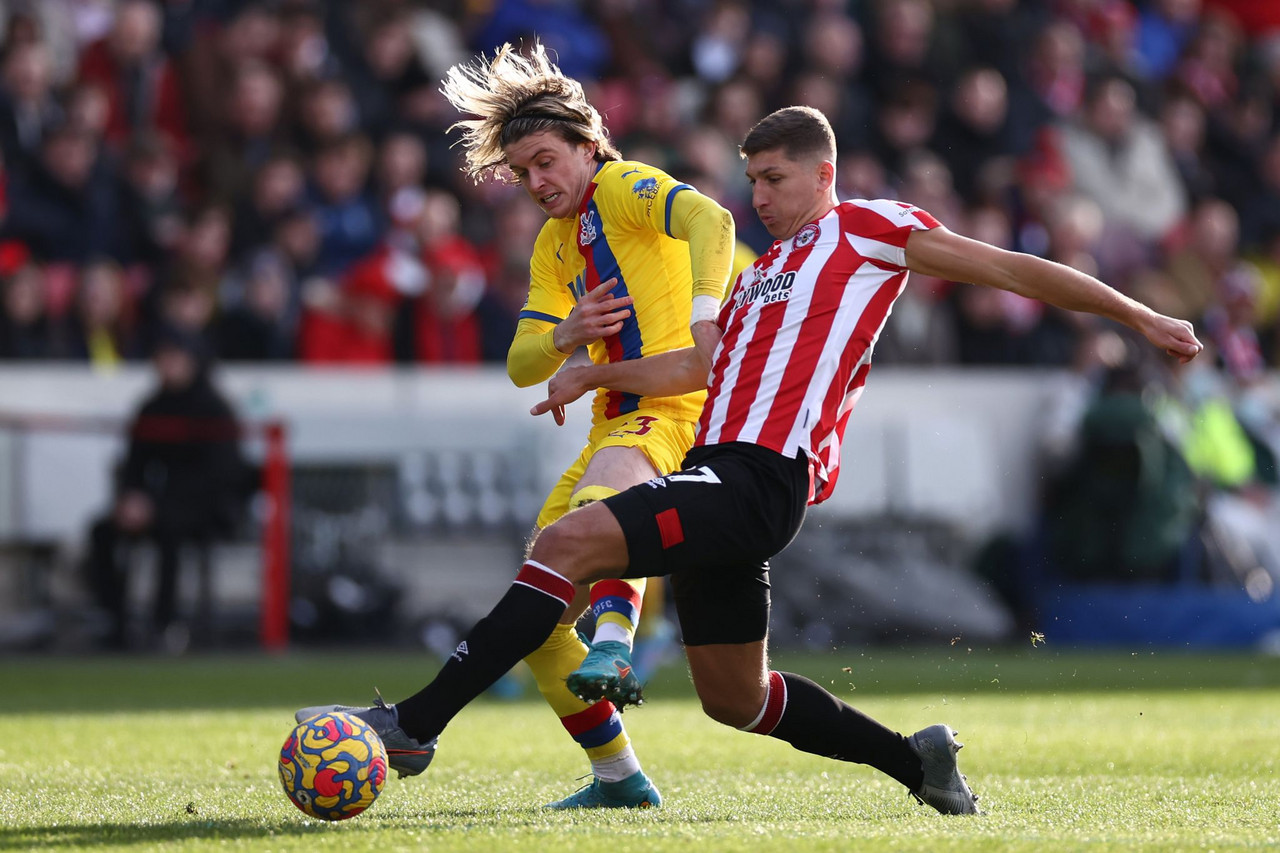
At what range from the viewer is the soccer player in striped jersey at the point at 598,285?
5234 mm

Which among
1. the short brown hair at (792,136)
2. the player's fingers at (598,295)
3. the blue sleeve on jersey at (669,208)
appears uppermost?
the short brown hair at (792,136)

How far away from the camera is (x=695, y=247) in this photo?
5.12 meters

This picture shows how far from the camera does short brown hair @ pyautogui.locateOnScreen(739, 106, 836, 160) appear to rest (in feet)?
16.6

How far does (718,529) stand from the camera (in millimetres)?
4648

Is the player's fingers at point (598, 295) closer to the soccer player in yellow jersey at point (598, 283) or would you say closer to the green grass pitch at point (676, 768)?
the soccer player in yellow jersey at point (598, 283)

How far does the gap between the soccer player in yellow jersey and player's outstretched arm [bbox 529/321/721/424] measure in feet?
0.47

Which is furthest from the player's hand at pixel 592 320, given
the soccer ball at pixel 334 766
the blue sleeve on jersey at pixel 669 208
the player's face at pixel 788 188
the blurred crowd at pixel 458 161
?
the blurred crowd at pixel 458 161

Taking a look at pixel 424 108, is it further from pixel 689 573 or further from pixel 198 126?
pixel 689 573

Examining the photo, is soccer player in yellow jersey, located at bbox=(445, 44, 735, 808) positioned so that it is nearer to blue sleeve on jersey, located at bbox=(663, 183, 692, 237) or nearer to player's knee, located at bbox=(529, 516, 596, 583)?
blue sleeve on jersey, located at bbox=(663, 183, 692, 237)

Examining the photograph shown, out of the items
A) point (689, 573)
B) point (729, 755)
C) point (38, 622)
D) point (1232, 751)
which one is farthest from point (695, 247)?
point (38, 622)

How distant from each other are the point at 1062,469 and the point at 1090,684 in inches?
145

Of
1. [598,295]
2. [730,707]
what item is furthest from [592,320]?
[730,707]

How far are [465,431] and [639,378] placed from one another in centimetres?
840

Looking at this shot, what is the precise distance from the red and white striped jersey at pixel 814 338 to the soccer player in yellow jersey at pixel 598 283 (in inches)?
7.5
